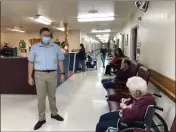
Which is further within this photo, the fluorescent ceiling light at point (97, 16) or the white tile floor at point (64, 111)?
the fluorescent ceiling light at point (97, 16)

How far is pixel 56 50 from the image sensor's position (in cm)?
299

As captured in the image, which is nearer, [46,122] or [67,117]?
[46,122]

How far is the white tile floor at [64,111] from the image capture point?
299 centimetres

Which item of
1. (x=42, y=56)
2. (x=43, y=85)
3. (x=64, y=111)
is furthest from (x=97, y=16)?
(x=43, y=85)

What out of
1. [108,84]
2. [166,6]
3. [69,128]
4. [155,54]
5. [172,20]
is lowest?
[69,128]

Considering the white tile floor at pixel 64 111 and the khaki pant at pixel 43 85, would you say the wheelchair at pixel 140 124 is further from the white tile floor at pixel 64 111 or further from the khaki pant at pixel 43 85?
the khaki pant at pixel 43 85

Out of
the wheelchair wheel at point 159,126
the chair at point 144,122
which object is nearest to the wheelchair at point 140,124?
the chair at point 144,122

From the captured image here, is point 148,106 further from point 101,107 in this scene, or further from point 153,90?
point 101,107

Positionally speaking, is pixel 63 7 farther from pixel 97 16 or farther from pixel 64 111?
pixel 64 111

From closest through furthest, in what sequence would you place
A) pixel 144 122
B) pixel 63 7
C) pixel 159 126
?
pixel 144 122 → pixel 159 126 → pixel 63 7

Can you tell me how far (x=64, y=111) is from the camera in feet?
12.0

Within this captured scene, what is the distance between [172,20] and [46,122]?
2.41m

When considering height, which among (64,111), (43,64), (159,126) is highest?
(43,64)

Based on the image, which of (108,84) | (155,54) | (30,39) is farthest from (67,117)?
(30,39)
